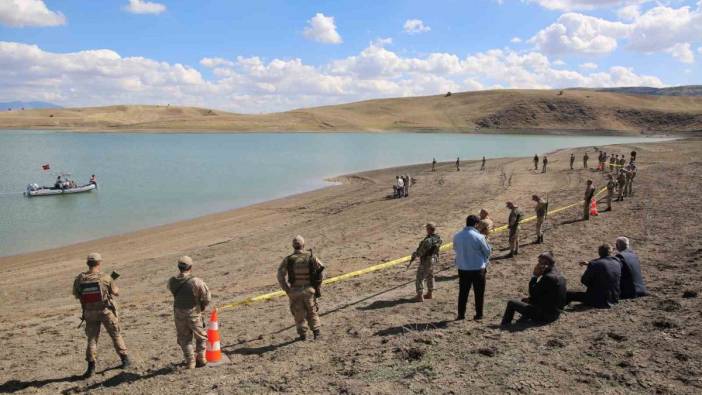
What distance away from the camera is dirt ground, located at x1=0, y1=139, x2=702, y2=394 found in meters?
6.59

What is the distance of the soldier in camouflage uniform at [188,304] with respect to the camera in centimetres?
742

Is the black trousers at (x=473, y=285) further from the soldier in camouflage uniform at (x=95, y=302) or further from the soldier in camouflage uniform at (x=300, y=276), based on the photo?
the soldier in camouflage uniform at (x=95, y=302)

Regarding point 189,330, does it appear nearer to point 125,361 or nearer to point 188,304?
point 188,304

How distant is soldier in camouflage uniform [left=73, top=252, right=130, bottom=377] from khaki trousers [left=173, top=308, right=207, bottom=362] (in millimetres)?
1005

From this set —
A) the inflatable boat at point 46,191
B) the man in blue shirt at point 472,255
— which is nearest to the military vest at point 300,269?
the man in blue shirt at point 472,255

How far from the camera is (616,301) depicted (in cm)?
870

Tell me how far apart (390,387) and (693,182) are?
77.6 ft

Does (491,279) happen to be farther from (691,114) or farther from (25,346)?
(691,114)

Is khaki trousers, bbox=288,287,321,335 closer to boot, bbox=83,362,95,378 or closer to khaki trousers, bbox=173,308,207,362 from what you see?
khaki trousers, bbox=173,308,207,362

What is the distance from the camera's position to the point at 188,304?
7.46 m

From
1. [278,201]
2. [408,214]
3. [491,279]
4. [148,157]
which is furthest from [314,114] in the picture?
[491,279]

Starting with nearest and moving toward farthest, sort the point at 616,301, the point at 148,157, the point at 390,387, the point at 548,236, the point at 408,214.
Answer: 1. the point at 390,387
2. the point at 616,301
3. the point at 548,236
4. the point at 408,214
5. the point at 148,157

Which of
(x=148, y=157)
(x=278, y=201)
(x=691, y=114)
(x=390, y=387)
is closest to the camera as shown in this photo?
(x=390, y=387)

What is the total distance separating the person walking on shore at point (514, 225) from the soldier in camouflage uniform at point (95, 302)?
9.36m
